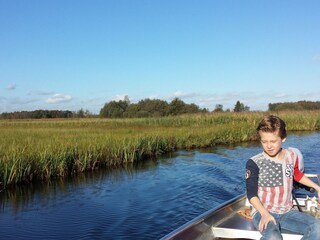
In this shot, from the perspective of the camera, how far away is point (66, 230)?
21.2ft

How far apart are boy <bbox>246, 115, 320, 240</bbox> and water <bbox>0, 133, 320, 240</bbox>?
346 centimetres

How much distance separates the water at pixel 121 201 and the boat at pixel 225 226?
208 cm

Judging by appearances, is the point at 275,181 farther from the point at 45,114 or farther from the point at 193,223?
the point at 45,114

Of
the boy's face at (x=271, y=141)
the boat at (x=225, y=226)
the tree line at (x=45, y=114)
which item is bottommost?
the boat at (x=225, y=226)

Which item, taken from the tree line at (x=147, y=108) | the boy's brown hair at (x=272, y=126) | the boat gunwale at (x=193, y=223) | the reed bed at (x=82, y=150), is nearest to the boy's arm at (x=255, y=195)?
the boy's brown hair at (x=272, y=126)

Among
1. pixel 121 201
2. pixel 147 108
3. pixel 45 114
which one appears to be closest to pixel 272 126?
pixel 121 201

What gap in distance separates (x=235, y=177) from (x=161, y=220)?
464 cm

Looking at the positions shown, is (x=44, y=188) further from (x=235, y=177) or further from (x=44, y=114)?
(x=44, y=114)

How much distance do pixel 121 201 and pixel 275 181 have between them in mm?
5626

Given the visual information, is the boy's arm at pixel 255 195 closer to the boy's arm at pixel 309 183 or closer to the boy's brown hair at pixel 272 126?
the boy's brown hair at pixel 272 126

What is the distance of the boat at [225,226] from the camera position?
362cm

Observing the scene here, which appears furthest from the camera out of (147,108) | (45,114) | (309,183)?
(45,114)

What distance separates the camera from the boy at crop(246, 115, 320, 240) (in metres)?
3.03

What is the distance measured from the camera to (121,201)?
27.2 feet
